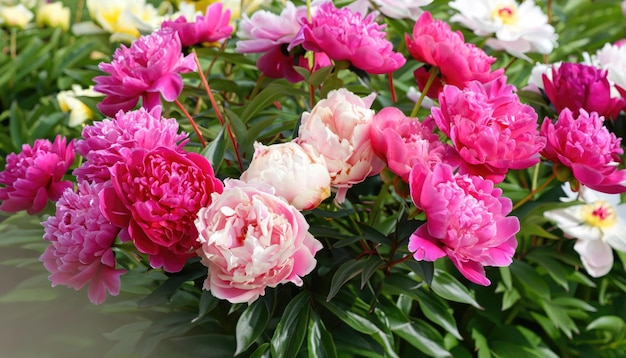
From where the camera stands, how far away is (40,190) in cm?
81

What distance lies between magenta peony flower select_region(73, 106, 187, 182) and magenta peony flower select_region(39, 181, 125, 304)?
0.02m

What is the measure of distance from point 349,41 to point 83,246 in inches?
14.3

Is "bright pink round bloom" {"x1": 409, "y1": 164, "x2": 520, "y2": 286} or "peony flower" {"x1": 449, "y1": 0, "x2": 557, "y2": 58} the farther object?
"peony flower" {"x1": 449, "y1": 0, "x2": 557, "y2": 58}

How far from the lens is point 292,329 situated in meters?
0.79

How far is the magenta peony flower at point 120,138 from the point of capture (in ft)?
2.21

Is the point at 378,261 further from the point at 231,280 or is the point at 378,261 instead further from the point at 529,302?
the point at 529,302

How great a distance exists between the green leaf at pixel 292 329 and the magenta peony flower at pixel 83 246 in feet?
0.59

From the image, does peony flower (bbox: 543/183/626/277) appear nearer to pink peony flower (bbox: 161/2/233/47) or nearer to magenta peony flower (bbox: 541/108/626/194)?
magenta peony flower (bbox: 541/108/626/194)

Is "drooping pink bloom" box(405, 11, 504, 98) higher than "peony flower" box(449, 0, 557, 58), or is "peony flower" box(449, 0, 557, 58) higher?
"drooping pink bloom" box(405, 11, 504, 98)

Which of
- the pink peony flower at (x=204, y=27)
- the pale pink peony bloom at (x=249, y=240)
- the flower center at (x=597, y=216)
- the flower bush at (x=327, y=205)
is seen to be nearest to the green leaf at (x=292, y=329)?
the flower bush at (x=327, y=205)

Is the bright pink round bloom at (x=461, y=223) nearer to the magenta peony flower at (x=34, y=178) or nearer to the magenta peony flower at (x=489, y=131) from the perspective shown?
the magenta peony flower at (x=489, y=131)

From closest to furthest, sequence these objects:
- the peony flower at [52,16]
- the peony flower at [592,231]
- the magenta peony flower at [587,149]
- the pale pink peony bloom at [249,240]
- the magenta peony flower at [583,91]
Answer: the pale pink peony bloom at [249,240] → the magenta peony flower at [587,149] → the magenta peony flower at [583,91] → the peony flower at [592,231] → the peony flower at [52,16]

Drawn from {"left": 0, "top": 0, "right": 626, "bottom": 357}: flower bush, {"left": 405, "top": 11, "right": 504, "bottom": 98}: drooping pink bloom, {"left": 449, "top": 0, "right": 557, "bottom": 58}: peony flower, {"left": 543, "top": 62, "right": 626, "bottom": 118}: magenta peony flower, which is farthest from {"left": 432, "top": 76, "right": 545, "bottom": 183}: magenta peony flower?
{"left": 449, "top": 0, "right": 557, "bottom": 58}: peony flower

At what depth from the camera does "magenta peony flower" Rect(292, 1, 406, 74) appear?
2.66ft
